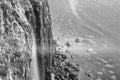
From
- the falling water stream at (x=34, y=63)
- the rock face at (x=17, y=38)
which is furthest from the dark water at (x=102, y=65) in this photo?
the rock face at (x=17, y=38)

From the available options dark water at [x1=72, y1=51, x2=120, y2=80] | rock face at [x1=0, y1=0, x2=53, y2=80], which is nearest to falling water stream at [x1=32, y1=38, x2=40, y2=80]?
rock face at [x1=0, y1=0, x2=53, y2=80]

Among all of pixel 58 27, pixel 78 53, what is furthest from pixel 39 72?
pixel 58 27

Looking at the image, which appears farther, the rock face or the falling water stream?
the falling water stream

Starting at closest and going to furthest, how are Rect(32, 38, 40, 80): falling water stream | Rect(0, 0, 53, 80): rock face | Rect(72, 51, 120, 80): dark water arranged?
Rect(0, 0, 53, 80): rock face, Rect(32, 38, 40, 80): falling water stream, Rect(72, 51, 120, 80): dark water

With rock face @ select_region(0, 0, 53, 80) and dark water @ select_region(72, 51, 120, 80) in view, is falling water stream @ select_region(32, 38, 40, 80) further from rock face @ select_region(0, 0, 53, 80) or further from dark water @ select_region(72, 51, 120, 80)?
dark water @ select_region(72, 51, 120, 80)

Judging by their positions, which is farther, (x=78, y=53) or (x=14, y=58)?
(x=78, y=53)

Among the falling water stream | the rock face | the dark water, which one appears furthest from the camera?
the dark water

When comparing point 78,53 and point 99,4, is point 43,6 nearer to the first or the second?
point 78,53

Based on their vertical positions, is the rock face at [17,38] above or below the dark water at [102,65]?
above

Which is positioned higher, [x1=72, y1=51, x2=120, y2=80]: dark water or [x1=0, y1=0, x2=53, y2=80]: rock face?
[x1=0, y1=0, x2=53, y2=80]: rock face

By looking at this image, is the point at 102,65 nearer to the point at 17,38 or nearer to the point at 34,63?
the point at 34,63

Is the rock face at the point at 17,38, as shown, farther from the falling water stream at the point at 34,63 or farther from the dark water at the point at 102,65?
the dark water at the point at 102,65
